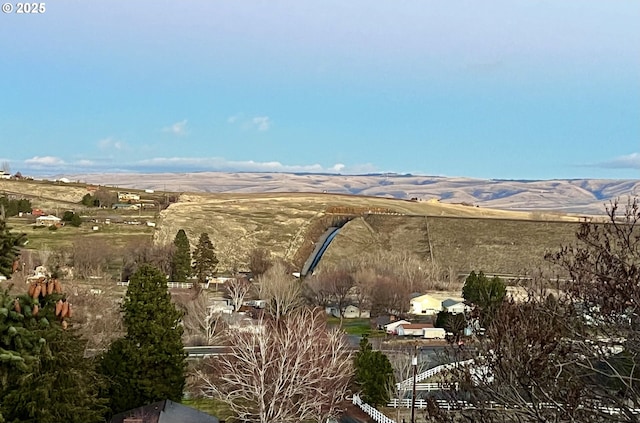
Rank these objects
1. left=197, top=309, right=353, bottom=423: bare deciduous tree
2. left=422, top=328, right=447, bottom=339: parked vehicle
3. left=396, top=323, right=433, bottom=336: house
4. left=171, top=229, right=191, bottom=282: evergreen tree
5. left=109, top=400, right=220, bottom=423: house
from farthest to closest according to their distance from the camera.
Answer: left=171, top=229, right=191, bottom=282: evergreen tree < left=396, top=323, right=433, bottom=336: house < left=422, top=328, right=447, bottom=339: parked vehicle < left=197, top=309, right=353, bottom=423: bare deciduous tree < left=109, top=400, right=220, bottom=423: house

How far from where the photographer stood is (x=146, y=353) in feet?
83.9

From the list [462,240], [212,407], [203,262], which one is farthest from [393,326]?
[462,240]

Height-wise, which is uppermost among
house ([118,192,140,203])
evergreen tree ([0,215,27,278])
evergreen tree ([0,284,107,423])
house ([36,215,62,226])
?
evergreen tree ([0,215,27,278])

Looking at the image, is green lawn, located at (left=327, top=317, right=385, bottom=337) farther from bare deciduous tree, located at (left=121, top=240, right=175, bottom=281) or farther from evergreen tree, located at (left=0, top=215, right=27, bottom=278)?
evergreen tree, located at (left=0, top=215, right=27, bottom=278)

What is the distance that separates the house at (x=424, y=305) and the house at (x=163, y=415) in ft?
131

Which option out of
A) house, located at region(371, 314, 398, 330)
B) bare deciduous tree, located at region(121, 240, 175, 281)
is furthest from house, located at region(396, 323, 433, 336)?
bare deciduous tree, located at region(121, 240, 175, 281)

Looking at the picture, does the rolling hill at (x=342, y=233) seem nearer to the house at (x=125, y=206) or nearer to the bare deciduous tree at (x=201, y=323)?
the house at (x=125, y=206)

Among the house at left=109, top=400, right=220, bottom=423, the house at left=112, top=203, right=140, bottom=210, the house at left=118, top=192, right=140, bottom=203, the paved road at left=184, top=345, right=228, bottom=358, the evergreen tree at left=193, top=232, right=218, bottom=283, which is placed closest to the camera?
the house at left=109, top=400, right=220, bottom=423

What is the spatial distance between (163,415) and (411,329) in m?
30.9

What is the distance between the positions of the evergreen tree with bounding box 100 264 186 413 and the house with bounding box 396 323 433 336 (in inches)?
1057

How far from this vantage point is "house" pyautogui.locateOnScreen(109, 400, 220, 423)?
70.7ft

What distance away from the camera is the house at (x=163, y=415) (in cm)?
2156

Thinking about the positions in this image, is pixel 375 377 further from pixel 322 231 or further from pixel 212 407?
pixel 322 231

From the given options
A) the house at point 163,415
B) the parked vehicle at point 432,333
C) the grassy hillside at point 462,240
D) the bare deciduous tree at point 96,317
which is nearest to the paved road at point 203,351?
the bare deciduous tree at point 96,317
